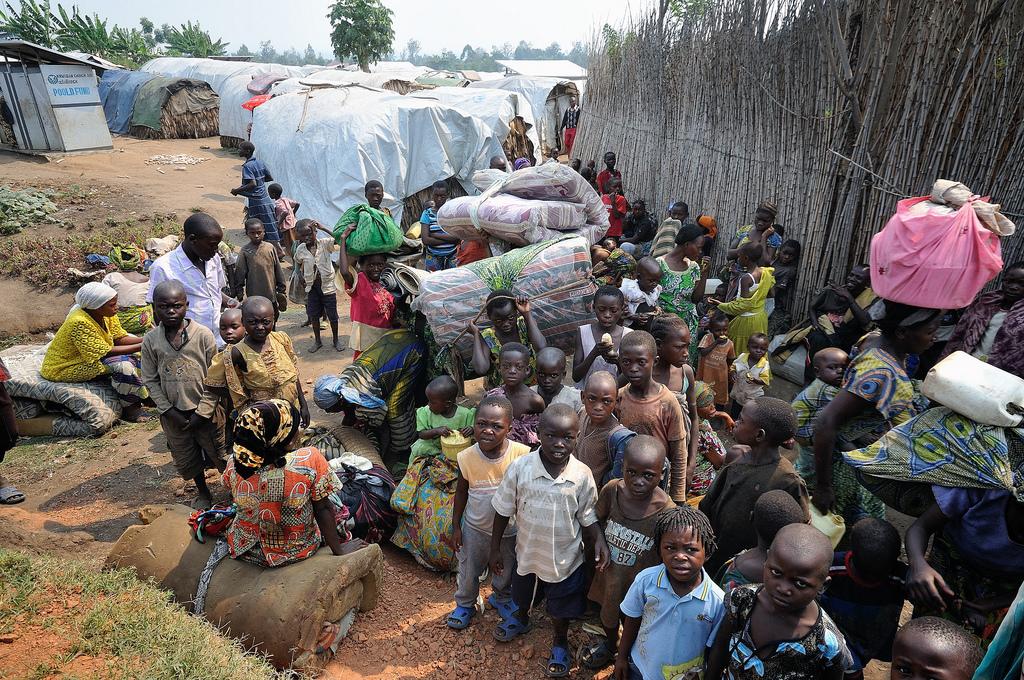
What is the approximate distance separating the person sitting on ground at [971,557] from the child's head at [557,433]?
1.28m

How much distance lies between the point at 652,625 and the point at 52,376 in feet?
17.3

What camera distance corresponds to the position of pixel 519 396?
3.47 metres

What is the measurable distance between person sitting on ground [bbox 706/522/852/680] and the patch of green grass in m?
1.93

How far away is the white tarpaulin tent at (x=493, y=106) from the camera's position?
41.8 ft

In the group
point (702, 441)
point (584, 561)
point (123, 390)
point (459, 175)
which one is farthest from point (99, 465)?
point (459, 175)

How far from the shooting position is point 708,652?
2312 millimetres

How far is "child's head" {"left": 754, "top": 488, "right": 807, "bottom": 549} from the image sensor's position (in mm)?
2314

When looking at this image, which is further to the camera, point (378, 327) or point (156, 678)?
point (378, 327)

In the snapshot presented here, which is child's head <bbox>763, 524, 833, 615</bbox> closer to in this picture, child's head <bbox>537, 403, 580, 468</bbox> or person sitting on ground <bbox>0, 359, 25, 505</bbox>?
child's head <bbox>537, 403, 580, 468</bbox>

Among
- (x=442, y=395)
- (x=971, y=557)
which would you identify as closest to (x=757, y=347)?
(x=442, y=395)

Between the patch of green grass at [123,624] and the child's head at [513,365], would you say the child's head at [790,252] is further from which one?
the patch of green grass at [123,624]

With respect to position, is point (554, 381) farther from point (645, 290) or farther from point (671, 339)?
point (645, 290)

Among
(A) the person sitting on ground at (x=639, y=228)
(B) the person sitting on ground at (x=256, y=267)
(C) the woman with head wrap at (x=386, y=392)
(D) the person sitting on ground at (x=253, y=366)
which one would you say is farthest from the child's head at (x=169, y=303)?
(A) the person sitting on ground at (x=639, y=228)

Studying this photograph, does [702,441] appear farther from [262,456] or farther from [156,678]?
[156,678]
